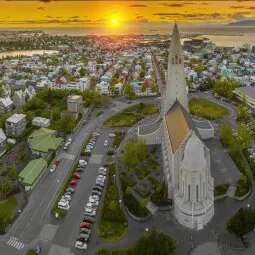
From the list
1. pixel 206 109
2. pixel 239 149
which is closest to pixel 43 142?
pixel 239 149

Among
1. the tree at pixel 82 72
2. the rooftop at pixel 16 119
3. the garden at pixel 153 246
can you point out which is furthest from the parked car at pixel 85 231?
the tree at pixel 82 72

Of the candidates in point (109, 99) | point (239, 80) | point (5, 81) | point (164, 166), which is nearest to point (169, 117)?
point (164, 166)

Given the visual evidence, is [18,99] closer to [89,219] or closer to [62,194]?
[62,194]

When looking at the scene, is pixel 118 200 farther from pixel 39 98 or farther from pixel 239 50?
pixel 239 50

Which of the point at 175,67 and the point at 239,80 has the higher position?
the point at 175,67

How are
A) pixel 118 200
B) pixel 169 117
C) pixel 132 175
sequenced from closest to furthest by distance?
pixel 118 200 < pixel 132 175 < pixel 169 117

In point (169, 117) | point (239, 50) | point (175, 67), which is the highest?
point (175, 67)
